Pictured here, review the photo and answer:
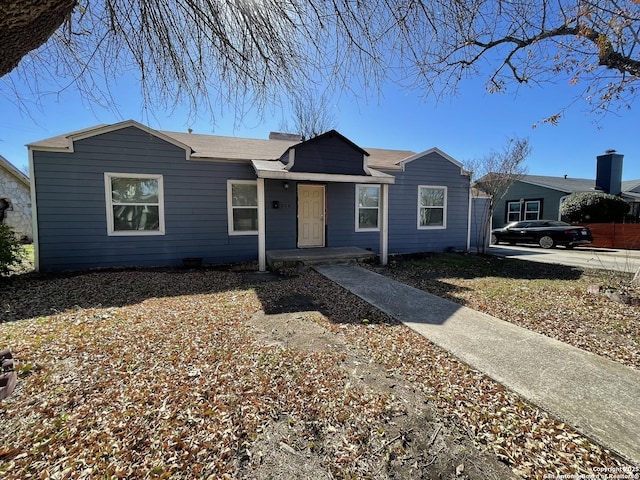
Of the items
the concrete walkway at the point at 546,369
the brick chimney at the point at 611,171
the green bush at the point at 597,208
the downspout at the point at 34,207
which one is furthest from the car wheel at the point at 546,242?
the downspout at the point at 34,207

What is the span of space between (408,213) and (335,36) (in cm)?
804

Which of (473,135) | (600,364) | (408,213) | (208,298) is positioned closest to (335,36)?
(600,364)

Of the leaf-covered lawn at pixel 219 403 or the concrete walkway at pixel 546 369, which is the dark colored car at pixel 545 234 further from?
the leaf-covered lawn at pixel 219 403

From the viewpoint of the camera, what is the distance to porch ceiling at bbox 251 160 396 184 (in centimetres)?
683

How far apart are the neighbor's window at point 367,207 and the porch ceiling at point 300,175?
130 centimetres

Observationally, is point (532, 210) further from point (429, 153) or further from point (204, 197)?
point (204, 197)

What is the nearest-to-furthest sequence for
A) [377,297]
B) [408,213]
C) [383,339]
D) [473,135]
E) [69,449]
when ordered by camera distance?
1. [69,449]
2. [383,339]
3. [377,297]
4. [408,213]
5. [473,135]

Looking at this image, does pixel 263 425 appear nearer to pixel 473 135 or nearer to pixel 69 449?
pixel 69 449

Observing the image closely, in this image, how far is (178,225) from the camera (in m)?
7.85

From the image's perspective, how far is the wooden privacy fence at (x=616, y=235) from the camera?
13.1 meters

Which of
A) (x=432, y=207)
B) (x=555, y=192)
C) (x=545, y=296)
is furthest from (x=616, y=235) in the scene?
(x=545, y=296)

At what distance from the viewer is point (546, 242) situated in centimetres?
1363

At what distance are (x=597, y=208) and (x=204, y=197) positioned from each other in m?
19.2

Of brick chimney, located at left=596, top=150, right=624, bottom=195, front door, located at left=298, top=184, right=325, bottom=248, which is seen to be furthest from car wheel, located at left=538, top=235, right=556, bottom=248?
front door, located at left=298, top=184, right=325, bottom=248
